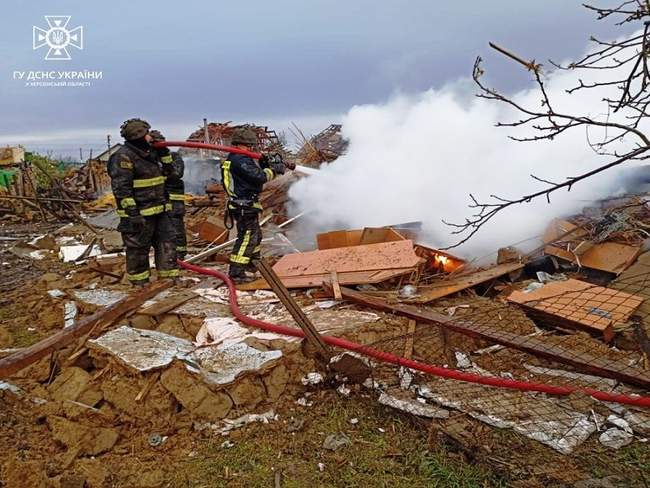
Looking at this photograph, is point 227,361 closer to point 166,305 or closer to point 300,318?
point 300,318

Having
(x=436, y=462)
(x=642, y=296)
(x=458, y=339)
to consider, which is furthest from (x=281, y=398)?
(x=642, y=296)

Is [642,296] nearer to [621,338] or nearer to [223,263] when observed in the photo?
[621,338]

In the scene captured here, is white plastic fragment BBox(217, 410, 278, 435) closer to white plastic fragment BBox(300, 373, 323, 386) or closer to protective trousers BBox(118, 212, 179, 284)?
white plastic fragment BBox(300, 373, 323, 386)

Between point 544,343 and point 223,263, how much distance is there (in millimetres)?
4797

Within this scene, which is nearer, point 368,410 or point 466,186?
point 368,410

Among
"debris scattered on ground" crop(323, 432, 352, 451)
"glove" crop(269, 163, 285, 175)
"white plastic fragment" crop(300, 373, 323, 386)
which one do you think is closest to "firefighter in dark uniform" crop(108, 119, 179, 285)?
"glove" crop(269, 163, 285, 175)

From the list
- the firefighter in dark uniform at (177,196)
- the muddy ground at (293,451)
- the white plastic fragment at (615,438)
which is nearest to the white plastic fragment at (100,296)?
the firefighter in dark uniform at (177,196)

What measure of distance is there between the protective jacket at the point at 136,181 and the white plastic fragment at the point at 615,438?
4.75 m

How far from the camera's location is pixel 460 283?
5254 mm

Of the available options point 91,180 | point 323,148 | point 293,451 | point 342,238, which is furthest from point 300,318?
point 91,180

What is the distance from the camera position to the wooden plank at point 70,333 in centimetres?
347

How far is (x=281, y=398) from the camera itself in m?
3.53

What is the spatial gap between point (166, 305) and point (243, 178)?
182cm

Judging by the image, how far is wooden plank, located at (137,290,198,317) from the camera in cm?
460
